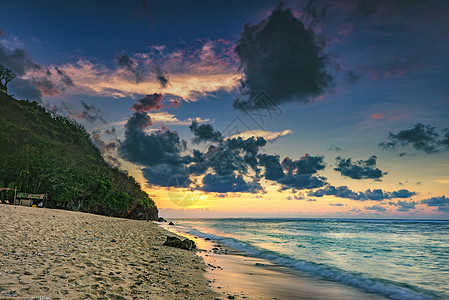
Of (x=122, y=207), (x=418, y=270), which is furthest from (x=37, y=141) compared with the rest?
(x=418, y=270)

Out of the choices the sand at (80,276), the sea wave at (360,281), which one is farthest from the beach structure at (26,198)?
the sea wave at (360,281)

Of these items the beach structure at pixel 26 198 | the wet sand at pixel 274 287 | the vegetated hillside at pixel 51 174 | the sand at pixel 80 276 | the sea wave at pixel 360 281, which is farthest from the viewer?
the vegetated hillside at pixel 51 174

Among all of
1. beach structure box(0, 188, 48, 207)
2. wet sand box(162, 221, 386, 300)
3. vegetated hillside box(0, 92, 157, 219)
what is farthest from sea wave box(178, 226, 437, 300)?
vegetated hillside box(0, 92, 157, 219)

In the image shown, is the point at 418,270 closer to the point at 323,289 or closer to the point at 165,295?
the point at 323,289

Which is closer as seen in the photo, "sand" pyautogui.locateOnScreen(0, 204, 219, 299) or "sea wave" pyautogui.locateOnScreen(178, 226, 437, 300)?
"sand" pyautogui.locateOnScreen(0, 204, 219, 299)

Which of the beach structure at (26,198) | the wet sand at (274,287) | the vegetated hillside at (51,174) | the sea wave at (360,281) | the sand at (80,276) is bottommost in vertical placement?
the sea wave at (360,281)

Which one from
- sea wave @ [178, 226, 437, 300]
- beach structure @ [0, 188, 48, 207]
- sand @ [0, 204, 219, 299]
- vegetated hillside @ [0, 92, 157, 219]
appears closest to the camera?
sand @ [0, 204, 219, 299]

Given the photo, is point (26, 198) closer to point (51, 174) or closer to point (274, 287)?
point (51, 174)

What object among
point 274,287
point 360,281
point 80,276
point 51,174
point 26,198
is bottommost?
point 360,281

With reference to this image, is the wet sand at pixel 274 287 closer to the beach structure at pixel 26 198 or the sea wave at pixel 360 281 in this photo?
the sea wave at pixel 360 281

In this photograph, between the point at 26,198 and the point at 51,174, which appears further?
the point at 51,174

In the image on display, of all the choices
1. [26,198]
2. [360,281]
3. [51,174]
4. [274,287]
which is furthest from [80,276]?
[51,174]

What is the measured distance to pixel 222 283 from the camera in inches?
382

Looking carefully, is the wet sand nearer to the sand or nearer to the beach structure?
the sand
